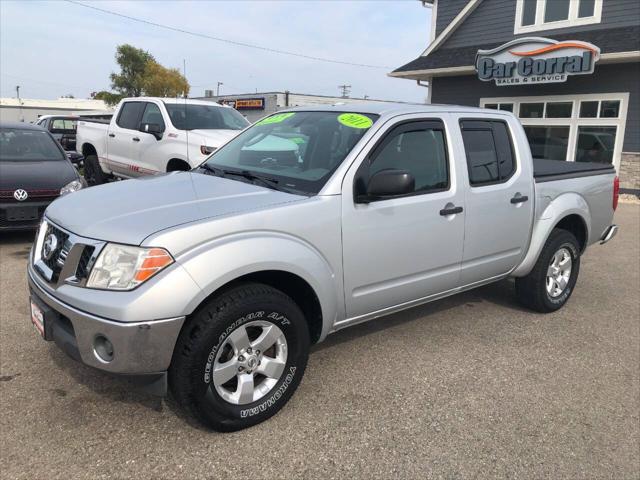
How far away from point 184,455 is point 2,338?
2.12 m

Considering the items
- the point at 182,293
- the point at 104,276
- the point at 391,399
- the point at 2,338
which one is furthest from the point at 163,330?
the point at 2,338

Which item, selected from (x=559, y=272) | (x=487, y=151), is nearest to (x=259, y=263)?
(x=487, y=151)

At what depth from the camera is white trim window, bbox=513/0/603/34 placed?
44.3 feet

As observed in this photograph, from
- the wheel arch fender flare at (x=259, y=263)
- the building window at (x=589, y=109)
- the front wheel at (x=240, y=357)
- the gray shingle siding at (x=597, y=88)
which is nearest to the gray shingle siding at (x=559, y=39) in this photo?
the gray shingle siding at (x=597, y=88)

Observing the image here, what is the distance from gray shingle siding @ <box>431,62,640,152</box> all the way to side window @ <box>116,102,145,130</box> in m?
10.2

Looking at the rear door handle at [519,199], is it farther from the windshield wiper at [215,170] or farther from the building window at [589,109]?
the building window at [589,109]

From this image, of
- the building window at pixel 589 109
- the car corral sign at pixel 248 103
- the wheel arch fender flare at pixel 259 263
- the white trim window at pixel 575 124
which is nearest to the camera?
the wheel arch fender flare at pixel 259 263

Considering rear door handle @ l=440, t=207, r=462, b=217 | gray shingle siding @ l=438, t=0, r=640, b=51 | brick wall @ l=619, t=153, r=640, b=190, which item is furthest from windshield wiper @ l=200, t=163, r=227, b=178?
gray shingle siding @ l=438, t=0, r=640, b=51

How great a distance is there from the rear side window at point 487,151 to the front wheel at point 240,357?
1.94 meters

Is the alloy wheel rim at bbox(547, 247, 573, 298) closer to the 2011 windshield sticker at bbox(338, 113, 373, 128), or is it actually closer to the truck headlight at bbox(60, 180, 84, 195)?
the 2011 windshield sticker at bbox(338, 113, 373, 128)

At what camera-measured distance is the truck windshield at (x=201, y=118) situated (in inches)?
335

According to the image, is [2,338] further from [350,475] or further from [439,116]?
[439,116]

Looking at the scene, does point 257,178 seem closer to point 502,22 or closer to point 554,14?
point 554,14

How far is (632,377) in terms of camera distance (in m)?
3.78
